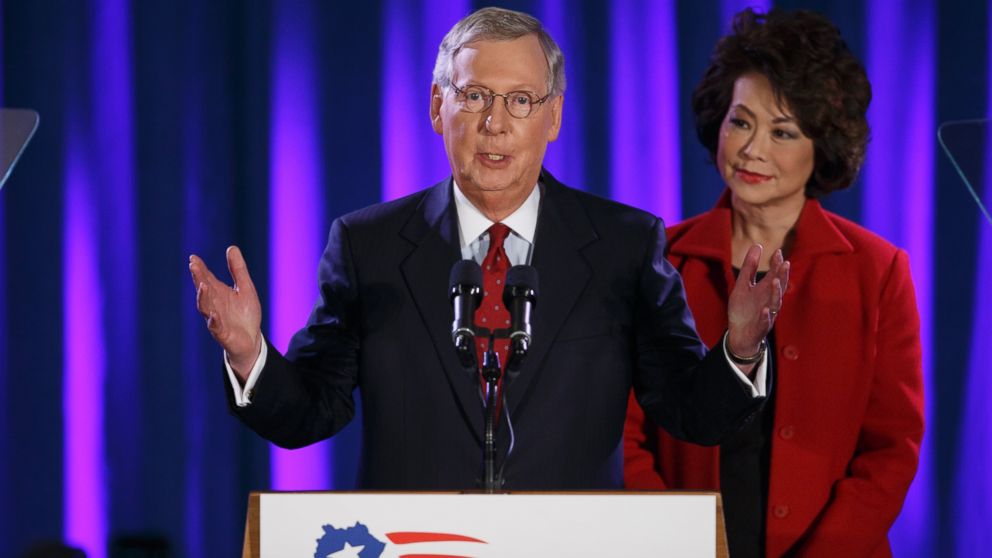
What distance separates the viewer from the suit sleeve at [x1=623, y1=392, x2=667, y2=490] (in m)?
2.44

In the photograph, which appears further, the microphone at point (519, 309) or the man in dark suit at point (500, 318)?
the man in dark suit at point (500, 318)

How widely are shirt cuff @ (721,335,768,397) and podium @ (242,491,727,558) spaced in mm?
427

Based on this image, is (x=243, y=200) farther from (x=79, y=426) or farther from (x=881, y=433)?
(x=881, y=433)

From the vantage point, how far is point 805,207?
8.48ft

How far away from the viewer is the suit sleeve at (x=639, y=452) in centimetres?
244

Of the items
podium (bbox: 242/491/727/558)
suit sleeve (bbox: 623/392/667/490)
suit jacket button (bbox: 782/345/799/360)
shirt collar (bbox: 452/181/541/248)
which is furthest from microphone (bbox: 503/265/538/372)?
suit jacket button (bbox: 782/345/799/360)

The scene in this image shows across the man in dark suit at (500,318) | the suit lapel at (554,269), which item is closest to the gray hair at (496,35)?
the man in dark suit at (500,318)

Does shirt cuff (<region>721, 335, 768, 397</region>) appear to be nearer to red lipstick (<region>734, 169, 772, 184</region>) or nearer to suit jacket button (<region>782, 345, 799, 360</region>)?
suit jacket button (<region>782, 345, 799, 360</region>)

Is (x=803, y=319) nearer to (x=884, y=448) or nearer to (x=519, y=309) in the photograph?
(x=884, y=448)

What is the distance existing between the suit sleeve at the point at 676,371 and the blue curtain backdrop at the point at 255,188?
148cm

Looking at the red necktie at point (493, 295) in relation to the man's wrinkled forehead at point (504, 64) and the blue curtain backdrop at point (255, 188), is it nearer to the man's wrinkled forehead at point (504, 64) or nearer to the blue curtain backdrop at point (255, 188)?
the man's wrinkled forehead at point (504, 64)

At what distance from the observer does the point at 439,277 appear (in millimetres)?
2051

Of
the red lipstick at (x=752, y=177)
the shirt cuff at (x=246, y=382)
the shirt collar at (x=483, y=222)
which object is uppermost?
the red lipstick at (x=752, y=177)

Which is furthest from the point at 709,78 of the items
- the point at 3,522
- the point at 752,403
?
the point at 3,522
